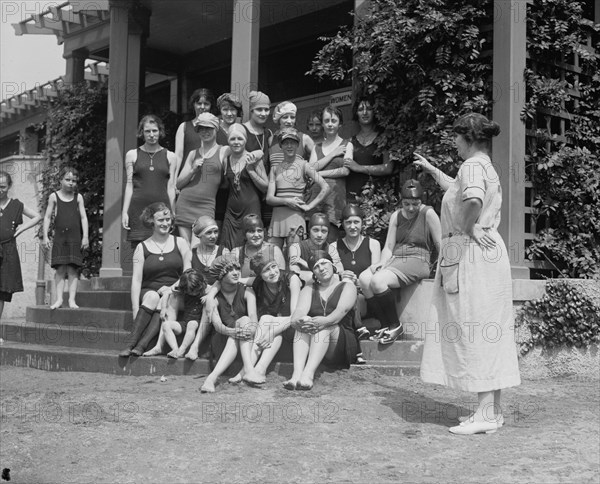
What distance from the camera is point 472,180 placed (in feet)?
14.3

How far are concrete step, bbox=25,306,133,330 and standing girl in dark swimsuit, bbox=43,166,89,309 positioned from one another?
103 millimetres

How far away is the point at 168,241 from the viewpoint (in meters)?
6.68

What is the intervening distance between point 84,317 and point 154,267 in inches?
58.3

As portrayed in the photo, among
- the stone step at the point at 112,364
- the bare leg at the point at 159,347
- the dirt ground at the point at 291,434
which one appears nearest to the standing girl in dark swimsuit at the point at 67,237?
the stone step at the point at 112,364

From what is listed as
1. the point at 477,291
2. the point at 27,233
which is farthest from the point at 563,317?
the point at 27,233

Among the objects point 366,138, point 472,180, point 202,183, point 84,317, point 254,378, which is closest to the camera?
point 472,180

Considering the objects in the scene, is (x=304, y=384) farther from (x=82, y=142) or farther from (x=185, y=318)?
(x=82, y=142)

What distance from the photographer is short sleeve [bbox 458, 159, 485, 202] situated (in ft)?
14.2

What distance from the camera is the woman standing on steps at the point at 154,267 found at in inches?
250

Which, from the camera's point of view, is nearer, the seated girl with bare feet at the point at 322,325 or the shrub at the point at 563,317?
the seated girl with bare feet at the point at 322,325

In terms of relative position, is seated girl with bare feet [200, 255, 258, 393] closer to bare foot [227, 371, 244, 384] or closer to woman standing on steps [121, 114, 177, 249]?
bare foot [227, 371, 244, 384]

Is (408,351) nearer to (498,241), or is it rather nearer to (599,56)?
(498,241)

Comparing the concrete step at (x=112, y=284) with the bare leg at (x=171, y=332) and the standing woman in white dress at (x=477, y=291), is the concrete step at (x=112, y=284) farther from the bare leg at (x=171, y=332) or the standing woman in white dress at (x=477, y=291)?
the standing woman in white dress at (x=477, y=291)

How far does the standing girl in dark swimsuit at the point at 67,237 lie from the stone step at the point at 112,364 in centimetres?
89
